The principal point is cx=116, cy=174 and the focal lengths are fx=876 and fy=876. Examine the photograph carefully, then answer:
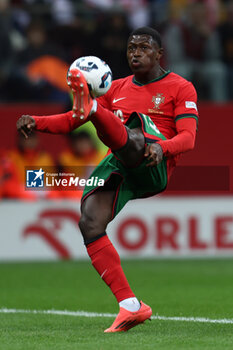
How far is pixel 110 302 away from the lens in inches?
315

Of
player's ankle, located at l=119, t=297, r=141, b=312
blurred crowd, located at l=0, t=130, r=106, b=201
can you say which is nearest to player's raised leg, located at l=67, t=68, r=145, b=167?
→ player's ankle, located at l=119, t=297, r=141, b=312

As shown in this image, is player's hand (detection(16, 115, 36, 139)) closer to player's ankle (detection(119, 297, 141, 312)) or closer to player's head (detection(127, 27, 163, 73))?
player's head (detection(127, 27, 163, 73))

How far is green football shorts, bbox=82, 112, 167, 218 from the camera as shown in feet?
19.6

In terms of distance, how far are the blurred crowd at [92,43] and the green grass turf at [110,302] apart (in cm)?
328

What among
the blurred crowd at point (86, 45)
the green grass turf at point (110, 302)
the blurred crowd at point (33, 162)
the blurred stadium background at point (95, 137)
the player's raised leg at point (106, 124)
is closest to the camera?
the green grass turf at point (110, 302)

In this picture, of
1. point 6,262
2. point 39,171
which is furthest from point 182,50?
point 39,171

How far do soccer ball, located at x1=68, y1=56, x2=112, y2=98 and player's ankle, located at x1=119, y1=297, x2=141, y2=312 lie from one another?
141 cm

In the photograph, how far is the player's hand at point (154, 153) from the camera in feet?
18.5

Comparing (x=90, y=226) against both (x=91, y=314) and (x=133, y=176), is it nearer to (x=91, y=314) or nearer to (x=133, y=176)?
(x=133, y=176)

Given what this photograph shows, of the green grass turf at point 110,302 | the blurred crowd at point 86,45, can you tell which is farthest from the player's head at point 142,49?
the blurred crowd at point 86,45

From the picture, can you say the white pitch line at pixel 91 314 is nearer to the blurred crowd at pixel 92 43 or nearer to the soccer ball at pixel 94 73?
the soccer ball at pixel 94 73

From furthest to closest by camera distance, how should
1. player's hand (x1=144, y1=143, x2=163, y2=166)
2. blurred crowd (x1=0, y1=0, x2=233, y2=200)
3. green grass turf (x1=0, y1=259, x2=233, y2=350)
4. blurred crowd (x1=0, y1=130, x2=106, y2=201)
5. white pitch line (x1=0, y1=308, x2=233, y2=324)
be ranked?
blurred crowd (x1=0, y1=0, x2=233, y2=200), blurred crowd (x1=0, y1=130, x2=106, y2=201), white pitch line (x1=0, y1=308, x2=233, y2=324), player's hand (x1=144, y1=143, x2=163, y2=166), green grass turf (x1=0, y1=259, x2=233, y2=350)

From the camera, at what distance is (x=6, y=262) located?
11852 mm

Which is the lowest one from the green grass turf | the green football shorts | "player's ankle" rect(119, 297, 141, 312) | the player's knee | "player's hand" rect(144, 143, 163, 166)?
the green grass turf
